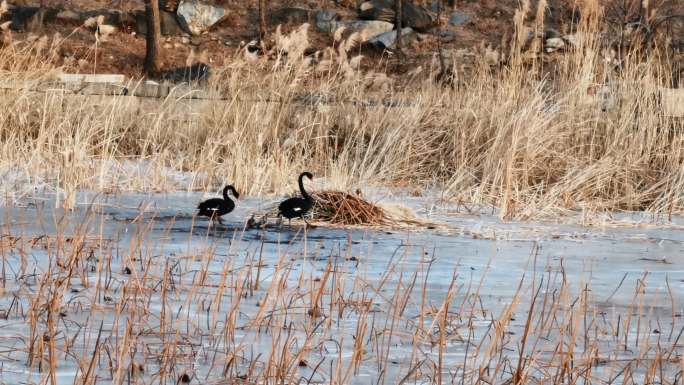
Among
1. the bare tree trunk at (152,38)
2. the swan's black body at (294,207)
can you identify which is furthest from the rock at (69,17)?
the swan's black body at (294,207)

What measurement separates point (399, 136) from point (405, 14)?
22.2m

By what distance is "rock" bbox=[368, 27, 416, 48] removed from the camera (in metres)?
29.2

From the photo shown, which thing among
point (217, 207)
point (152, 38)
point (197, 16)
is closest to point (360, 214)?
point (217, 207)

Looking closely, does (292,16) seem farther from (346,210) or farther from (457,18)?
(346,210)

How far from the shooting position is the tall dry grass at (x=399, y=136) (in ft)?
26.3

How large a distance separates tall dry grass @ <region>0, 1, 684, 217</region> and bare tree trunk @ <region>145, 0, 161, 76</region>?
553 inches

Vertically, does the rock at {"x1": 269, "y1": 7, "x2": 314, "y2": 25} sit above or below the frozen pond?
above

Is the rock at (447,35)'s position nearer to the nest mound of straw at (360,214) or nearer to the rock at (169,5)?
the rock at (169,5)

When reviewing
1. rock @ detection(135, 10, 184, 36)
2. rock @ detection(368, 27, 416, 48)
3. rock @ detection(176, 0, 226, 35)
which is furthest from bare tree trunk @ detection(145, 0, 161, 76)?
rock @ detection(368, 27, 416, 48)

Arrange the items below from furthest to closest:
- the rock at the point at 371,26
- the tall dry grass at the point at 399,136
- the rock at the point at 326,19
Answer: the rock at the point at 326,19 < the rock at the point at 371,26 < the tall dry grass at the point at 399,136

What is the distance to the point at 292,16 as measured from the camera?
3130 centimetres

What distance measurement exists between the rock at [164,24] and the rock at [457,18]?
7654 mm

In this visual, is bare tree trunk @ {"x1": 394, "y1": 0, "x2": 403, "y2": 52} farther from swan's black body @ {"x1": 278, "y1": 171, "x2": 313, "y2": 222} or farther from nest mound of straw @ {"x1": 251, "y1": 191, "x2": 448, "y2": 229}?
swan's black body @ {"x1": 278, "y1": 171, "x2": 313, "y2": 222}

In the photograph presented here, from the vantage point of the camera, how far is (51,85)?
10.3 m
